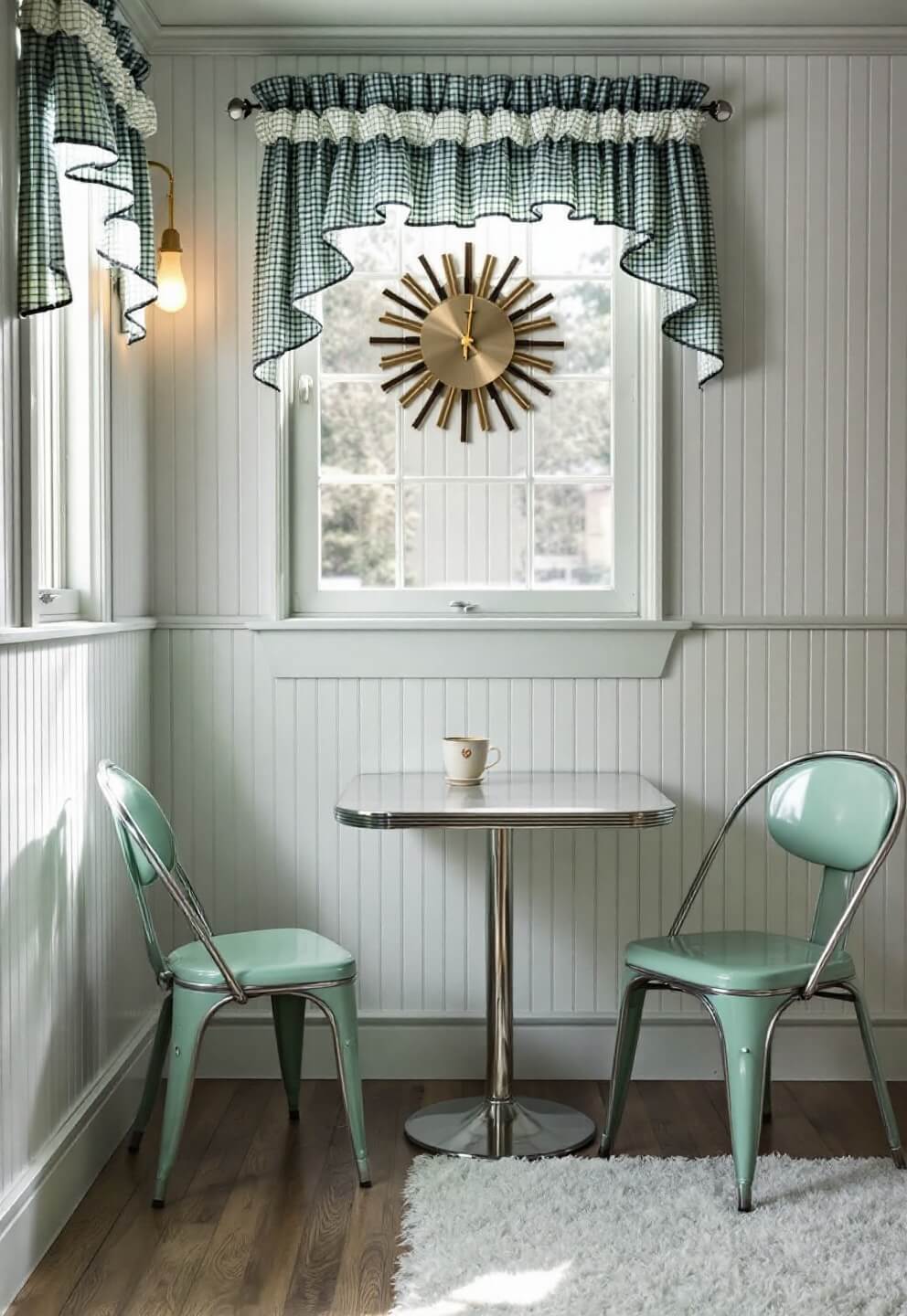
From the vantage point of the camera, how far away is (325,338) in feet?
11.2

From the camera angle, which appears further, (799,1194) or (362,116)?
(362,116)

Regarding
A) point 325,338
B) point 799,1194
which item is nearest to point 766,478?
point 325,338

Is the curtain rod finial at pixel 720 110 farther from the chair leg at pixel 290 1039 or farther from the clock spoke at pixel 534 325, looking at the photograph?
the chair leg at pixel 290 1039

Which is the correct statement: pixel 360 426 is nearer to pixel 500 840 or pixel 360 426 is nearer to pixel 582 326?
pixel 582 326

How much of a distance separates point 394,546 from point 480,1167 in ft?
4.98

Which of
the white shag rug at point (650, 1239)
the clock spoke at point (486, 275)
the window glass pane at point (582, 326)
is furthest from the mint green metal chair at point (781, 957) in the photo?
the clock spoke at point (486, 275)

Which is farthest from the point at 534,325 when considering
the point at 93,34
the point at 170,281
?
the point at 93,34

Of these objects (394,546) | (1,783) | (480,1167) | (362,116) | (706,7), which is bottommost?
(480,1167)

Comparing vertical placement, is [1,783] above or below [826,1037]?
above

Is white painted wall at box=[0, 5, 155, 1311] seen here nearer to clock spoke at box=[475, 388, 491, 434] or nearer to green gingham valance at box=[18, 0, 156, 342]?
green gingham valance at box=[18, 0, 156, 342]

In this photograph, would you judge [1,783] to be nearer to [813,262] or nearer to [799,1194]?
[799,1194]

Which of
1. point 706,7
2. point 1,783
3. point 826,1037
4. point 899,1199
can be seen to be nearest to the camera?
point 1,783

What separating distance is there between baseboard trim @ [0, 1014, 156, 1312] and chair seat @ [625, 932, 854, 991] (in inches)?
46.3

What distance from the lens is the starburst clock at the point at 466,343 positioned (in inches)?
132
